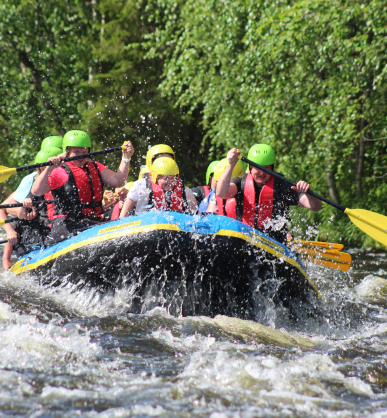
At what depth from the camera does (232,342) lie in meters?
4.00

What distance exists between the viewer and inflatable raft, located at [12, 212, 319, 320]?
175 inches

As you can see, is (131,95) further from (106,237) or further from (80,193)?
(106,237)

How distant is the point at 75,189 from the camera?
5.59 m

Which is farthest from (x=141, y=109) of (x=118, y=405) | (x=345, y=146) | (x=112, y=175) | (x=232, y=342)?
(x=118, y=405)

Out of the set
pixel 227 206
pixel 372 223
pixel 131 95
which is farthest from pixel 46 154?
pixel 131 95

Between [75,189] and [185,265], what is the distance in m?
1.72

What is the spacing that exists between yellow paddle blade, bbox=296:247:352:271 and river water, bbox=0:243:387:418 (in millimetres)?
875

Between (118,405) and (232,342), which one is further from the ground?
(118,405)

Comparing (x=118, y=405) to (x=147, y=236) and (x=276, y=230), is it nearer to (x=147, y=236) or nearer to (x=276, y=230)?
(x=147, y=236)

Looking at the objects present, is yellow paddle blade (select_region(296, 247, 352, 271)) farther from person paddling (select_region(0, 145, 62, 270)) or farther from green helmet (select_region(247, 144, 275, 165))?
person paddling (select_region(0, 145, 62, 270))

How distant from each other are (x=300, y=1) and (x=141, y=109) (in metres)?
7.01

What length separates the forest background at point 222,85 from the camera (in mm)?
8727

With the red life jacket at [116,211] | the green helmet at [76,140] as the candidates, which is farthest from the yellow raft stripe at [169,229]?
the red life jacket at [116,211]

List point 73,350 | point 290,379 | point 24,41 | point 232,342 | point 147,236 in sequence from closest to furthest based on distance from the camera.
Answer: point 290,379 < point 73,350 < point 232,342 < point 147,236 < point 24,41
